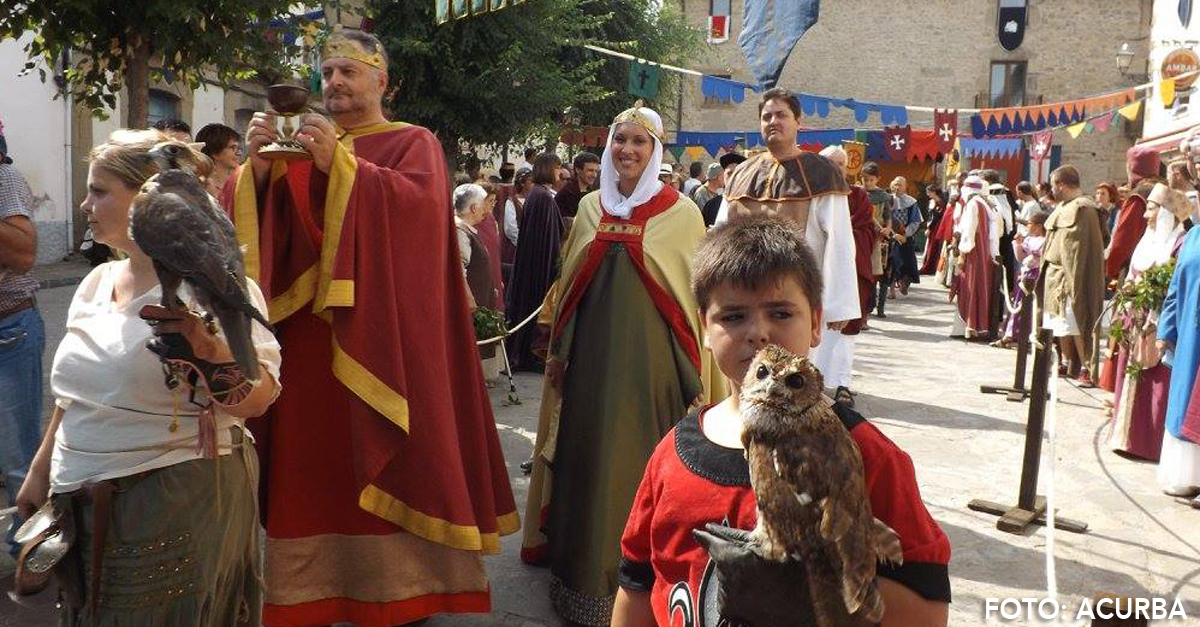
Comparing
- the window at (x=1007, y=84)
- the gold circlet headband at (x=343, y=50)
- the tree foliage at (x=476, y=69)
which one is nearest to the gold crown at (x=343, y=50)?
the gold circlet headband at (x=343, y=50)

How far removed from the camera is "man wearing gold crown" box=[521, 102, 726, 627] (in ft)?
12.9

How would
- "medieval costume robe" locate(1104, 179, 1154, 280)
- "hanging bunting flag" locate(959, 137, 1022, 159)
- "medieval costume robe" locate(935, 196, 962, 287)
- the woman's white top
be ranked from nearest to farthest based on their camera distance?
the woman's white top < "medieval costume robe" locate(1104, 179, 1154, 280) < "medieval costume robe" locate(935, 196, 962, 287) < "hanging bunting flag" locate(959, 137, 1022, 159)

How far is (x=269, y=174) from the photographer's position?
Result: 3404 millimetres

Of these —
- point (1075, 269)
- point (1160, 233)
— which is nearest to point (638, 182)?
point (1160, 233)

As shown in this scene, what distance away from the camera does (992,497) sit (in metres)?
5.80

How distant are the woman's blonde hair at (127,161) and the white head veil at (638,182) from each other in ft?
6.93

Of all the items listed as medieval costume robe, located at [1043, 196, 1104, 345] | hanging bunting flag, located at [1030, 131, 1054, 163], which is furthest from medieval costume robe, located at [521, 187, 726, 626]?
hanging bunting flag, located at [1030, 131, 1054, 163]

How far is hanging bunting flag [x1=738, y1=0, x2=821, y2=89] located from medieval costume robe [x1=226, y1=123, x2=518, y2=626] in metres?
6.07

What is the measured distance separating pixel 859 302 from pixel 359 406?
3.39 meters

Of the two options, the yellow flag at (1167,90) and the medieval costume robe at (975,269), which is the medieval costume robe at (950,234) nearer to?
the medieval costume robe at (975,269)

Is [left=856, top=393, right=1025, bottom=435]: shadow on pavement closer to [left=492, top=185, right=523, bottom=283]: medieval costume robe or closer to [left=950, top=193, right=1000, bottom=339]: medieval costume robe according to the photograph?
[left=492, top=185, right=523, bottom=283]: medieval costume robe

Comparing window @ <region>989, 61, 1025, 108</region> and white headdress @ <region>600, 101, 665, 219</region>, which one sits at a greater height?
window @ <region>989, 61, 1025, 108</region>

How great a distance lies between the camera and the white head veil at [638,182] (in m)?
4.12

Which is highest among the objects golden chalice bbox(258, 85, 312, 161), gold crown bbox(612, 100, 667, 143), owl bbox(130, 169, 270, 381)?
gold crown bbox(612, 100, 667, 143)
